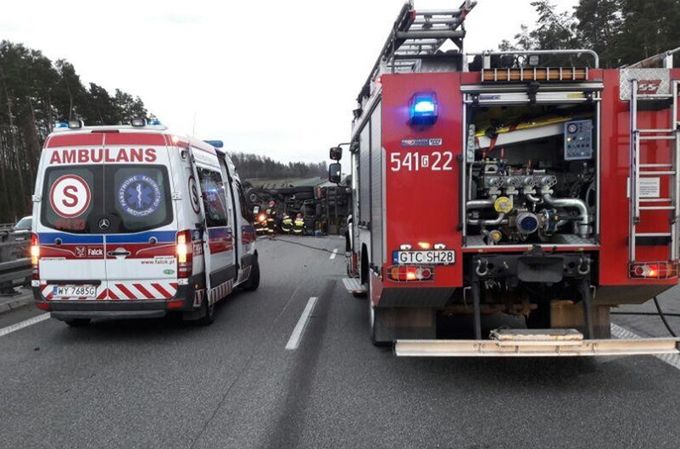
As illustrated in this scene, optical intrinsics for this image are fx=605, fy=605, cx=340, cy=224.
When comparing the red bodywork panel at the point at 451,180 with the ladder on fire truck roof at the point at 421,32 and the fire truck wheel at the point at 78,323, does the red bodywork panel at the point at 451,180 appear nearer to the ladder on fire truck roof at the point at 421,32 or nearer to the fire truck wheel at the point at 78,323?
the ladder on fire truck roof at the point at 421,32

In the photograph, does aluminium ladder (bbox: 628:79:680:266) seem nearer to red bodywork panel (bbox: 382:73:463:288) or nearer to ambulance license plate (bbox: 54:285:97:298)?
red bodywork panel (bbox: 382:73:463:288)

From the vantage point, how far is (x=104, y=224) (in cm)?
699

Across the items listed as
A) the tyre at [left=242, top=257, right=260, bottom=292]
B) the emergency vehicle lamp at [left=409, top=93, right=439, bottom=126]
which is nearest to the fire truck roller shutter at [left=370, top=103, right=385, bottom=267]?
the emergency vehicle lamp at [left=409, top=93, right=439, bottom=126]

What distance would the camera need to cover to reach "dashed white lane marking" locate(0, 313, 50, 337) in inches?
306

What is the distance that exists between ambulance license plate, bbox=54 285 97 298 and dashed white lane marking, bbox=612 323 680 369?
6025 millimetres

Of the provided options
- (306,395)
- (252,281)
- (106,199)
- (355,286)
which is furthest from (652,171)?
(252,281)

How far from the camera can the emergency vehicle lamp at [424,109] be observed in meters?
4.91

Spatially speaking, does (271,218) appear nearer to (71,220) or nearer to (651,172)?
(71,220)

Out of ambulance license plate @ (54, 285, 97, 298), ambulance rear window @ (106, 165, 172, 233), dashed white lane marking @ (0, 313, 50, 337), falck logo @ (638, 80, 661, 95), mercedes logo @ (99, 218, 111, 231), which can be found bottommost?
dashed white lane marking @ (0, 313, 50, 337)

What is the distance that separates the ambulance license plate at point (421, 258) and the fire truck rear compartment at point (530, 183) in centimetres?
33

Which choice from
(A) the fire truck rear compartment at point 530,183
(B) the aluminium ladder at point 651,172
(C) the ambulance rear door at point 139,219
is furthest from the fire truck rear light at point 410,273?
(C) the ambulance rear door at point 139,219

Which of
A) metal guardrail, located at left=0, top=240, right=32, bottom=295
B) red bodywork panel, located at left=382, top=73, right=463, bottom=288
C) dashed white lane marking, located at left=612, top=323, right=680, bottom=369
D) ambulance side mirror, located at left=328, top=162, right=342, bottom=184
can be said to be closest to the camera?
red bodywork panel, located at left=382, top=73, right=463, bottom=288

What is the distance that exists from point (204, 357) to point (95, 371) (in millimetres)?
1059

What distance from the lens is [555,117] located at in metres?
5.50
